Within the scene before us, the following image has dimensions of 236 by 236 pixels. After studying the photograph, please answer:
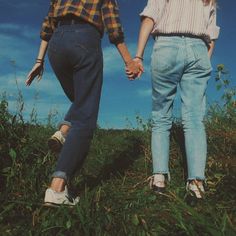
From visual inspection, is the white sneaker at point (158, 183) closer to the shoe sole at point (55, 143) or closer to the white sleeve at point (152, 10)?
the shoe sole at point (55, 143)

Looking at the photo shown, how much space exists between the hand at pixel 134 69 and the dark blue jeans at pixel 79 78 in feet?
0.75

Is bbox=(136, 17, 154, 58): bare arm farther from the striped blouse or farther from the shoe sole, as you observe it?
the shoe sole

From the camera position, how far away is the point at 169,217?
321cm

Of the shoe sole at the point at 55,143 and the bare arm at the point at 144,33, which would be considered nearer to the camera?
the bare arm at the point at 144,33

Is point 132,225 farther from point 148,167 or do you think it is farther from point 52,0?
point 148,167

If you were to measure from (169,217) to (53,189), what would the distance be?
3.29ft

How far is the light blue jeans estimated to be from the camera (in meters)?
4.37

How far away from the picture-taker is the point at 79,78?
3850 mm

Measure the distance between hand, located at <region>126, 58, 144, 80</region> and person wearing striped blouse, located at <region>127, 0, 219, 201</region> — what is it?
208mm

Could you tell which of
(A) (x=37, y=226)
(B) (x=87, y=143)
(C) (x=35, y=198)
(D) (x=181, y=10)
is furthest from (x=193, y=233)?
(D) (x=181, y=10)

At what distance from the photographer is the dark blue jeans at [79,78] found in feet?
12.4

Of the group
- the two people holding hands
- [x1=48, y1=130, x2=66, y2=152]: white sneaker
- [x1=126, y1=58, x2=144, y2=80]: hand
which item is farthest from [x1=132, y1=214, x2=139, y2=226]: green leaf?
[x1=48, y1=130, x2=66, y2=152]: white sneaker

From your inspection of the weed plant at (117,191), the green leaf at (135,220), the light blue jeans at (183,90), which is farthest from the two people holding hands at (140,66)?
the green leaf at (135,220)

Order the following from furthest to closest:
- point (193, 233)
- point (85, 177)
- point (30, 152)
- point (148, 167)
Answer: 1. point (148, 167)
2. point (85, 177)
3. point (30, 152)
4. point (193, 233)
